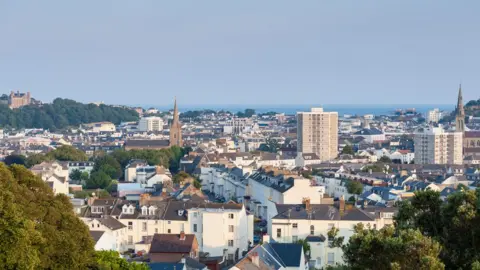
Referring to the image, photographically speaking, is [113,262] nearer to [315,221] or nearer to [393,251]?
[393,251]

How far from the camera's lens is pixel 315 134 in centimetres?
11869

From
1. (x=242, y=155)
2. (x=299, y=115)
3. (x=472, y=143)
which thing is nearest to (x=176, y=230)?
(x=242, y=155)

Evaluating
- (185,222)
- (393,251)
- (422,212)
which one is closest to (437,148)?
(185,222)

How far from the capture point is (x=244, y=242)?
44.4 metres

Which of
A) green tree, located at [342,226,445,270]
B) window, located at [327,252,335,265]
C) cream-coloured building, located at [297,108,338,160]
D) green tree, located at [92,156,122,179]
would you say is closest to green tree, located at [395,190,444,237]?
green tree, located at [342,226,445,270]

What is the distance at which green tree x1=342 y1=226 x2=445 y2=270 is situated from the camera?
57.9 ft

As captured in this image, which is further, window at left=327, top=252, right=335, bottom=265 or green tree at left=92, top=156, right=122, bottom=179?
green tree at left=92, top=156, right=122, bottom=179

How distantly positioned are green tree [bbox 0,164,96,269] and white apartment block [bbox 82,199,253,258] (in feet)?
49.4

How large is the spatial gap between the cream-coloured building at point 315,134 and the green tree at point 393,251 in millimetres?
98499

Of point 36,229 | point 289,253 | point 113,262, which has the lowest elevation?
point 289,253

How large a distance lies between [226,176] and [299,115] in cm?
4387

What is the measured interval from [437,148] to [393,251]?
9105 centimetres

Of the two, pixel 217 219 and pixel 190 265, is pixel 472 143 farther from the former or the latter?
pixel 190 265

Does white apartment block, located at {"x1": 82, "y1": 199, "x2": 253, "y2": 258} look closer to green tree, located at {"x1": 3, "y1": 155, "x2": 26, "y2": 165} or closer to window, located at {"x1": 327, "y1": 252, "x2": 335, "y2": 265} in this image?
window, located at {"x1": 327, "y1": 252, "x2": 335, "y2": 265}
